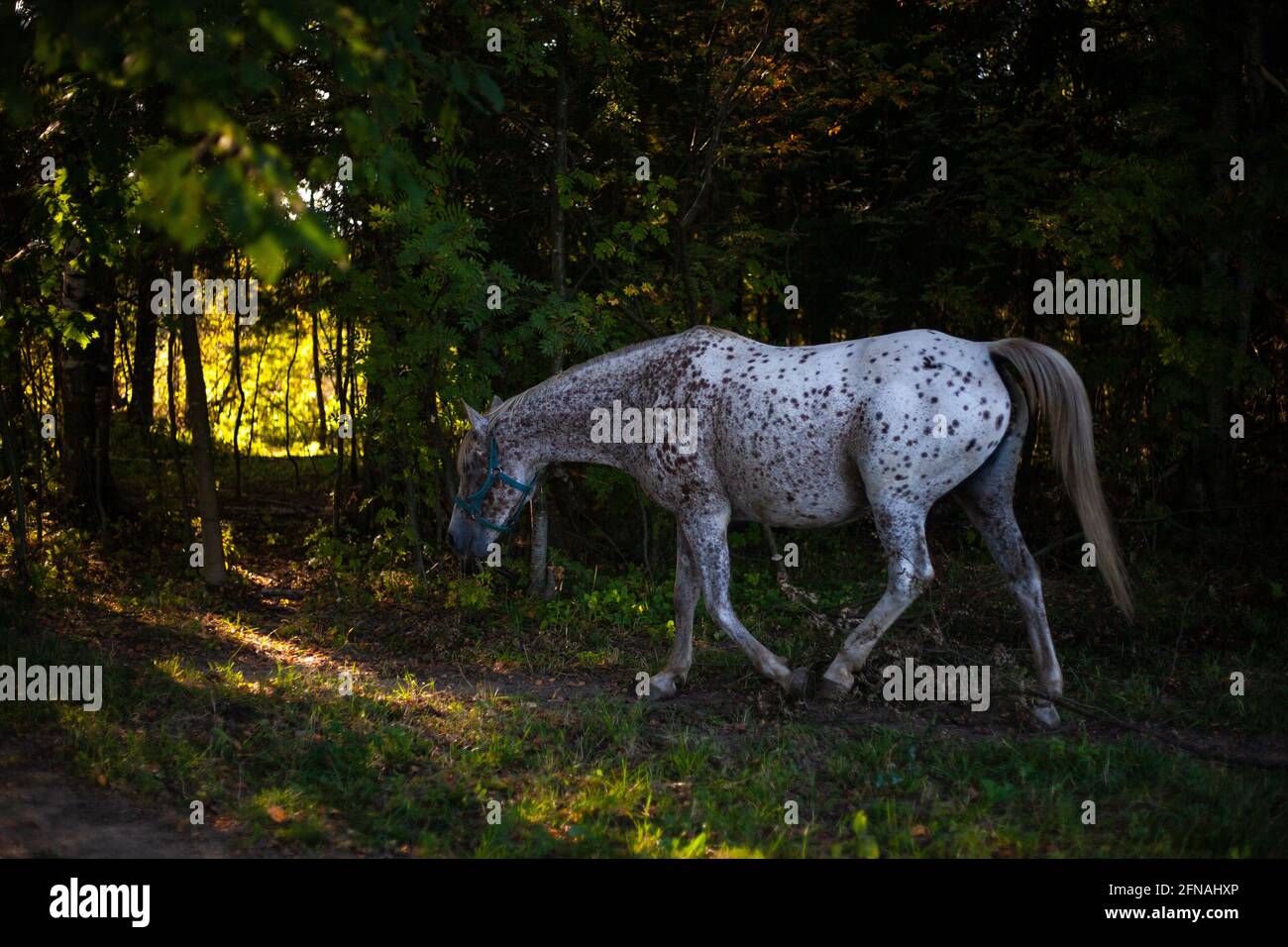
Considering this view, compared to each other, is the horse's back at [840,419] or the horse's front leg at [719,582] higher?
the horse's back at [840,419]

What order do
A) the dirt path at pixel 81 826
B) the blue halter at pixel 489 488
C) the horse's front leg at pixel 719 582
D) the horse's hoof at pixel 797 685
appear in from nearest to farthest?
1. the dirt path at pixel 81 826
2. the horse's hoof at pixel 797 685
3. the horse's front leg at pixel 719 582
4. the blue halter at pixel 489 488

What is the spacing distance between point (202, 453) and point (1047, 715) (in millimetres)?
6831

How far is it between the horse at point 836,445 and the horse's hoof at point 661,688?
0.01 m

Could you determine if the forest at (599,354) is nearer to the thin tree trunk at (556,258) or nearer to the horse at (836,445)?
the thin tree trunk at (556,258)

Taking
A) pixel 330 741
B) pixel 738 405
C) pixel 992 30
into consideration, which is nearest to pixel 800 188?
pixel 992 30

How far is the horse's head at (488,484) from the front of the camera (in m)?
6.61

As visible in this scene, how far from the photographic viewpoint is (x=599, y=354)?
8539 mm

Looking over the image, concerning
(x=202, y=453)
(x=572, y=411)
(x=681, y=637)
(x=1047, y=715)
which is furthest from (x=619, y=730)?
(x=202, y=453)

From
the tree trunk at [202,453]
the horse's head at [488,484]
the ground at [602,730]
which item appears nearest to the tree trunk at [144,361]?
the tree trunk at [202,453]

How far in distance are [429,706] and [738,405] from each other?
254 cm

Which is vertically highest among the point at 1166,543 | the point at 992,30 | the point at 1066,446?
the point at 992,30

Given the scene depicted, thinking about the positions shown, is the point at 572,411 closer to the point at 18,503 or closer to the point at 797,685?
the point at 797,685
